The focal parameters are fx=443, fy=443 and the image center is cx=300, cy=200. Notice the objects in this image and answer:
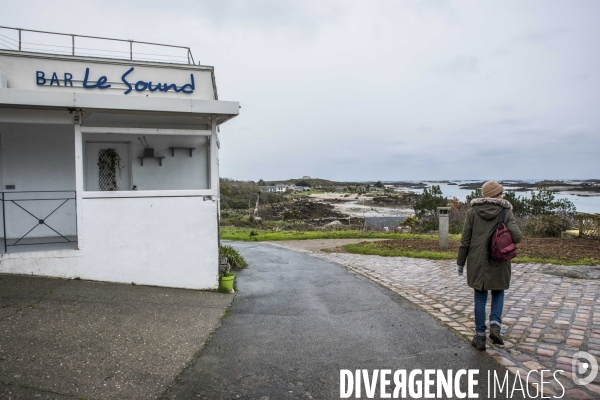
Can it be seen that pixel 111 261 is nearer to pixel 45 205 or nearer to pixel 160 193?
pixel 160 193

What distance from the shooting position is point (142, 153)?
11828 mm

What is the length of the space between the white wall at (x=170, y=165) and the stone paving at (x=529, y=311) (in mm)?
5188

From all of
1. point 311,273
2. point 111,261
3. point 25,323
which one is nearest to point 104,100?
point 111,261

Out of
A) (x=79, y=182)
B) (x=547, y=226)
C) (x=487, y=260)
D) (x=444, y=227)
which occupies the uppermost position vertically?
(x=79, y=182)

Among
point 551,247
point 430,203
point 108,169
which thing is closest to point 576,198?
point 430,203

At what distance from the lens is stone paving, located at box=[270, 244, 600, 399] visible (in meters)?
4.88

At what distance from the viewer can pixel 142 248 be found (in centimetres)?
815

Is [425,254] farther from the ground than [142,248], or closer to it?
closer to it

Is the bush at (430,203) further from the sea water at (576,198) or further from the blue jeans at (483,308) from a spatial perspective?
the blue jeans at (483,308)

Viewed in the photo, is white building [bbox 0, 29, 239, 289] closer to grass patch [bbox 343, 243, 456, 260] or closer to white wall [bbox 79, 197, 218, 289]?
white wall [bbox 79, 197, 218, 289]

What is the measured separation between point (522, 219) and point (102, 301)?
2135 cm

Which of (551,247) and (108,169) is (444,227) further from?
(108,169)

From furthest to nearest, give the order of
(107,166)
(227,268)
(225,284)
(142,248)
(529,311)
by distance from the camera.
Answer: (107,166)
(227,268)
(225,284)
(142,248)
(529,311)

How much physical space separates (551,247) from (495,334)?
9.81m
